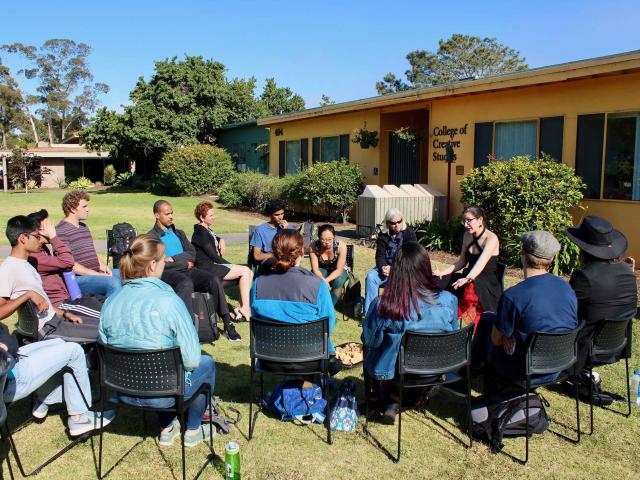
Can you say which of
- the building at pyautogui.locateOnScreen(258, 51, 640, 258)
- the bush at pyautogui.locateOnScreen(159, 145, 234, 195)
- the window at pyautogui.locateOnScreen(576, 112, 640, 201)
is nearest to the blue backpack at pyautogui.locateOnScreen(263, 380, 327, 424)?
the building at pyautogui.locateOnScreen(258, 51, 640, 258)

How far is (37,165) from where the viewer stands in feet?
126

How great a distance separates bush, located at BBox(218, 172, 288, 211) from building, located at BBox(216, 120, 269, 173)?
301 centimetres

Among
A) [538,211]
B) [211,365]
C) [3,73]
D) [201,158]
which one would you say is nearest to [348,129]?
[538,211]

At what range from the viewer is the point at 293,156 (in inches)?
826

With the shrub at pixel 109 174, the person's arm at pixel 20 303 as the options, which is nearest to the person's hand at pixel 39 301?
the person's arm at pixel 20 303

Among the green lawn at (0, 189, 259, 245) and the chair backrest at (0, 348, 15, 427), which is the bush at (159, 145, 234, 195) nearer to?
the green lawn at (0, 189, 259, 245)

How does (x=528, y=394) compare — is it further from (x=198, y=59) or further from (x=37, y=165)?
(x=37, y=165)

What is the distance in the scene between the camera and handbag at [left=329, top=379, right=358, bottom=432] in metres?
4.17

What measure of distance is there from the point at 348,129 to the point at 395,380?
13.9 metres

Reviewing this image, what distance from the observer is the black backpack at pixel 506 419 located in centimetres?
400

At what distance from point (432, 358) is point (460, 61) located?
2034 inches

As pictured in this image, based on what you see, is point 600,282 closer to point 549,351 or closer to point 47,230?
point 549,351

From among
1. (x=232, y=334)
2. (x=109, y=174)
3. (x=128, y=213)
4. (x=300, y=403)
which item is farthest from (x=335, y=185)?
(x=109, y=174)

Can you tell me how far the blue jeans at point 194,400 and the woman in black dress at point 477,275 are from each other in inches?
104
